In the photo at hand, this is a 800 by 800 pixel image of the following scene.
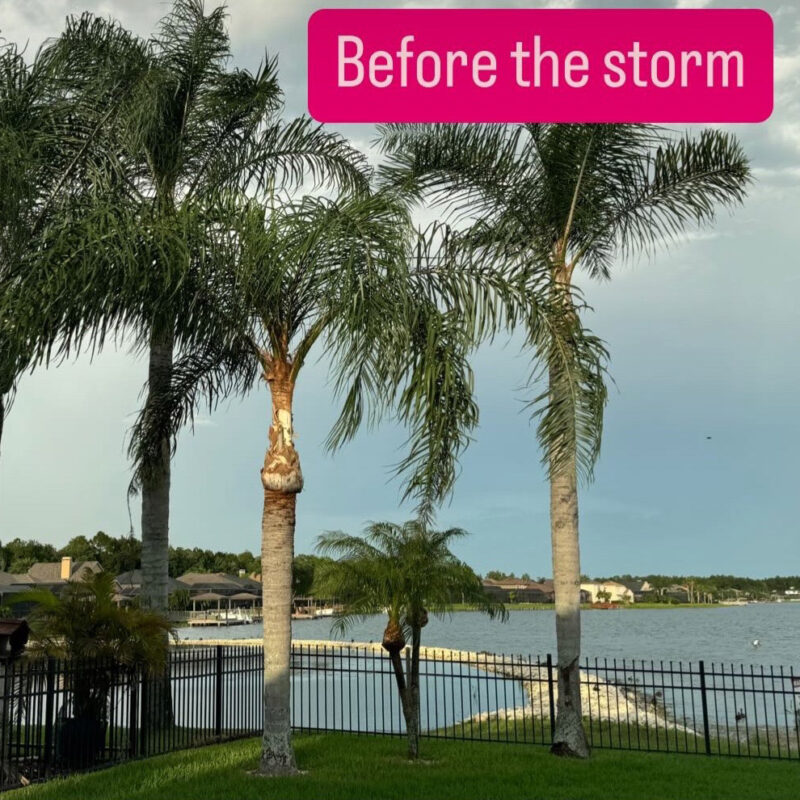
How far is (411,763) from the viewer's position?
41.2 ft

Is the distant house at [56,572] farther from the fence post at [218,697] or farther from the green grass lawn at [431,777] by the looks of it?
the green grass lawn at [431,777]

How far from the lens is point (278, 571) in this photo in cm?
1094

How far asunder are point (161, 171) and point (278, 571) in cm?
708

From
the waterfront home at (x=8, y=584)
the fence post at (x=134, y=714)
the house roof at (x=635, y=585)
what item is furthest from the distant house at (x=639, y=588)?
the fence post at (x=134, y=714)

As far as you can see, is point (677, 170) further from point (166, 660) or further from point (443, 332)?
point (166, 660)

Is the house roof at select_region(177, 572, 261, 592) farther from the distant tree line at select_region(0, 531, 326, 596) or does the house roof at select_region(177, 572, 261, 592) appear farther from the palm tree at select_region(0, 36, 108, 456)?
the palm tree at select_region(0, 36, 108, 456)

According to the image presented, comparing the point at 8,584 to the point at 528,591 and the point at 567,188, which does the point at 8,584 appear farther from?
the point at 528,591

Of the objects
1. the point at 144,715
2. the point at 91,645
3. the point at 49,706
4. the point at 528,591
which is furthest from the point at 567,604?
the point at 528,591

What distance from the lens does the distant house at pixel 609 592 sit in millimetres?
170000

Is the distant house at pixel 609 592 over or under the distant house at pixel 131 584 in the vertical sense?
under

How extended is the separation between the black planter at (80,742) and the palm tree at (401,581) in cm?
343

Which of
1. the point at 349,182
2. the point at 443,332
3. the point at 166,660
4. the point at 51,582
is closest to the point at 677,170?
the point at 349,182

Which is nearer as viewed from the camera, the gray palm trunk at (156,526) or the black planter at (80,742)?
the black planter at (80,742)

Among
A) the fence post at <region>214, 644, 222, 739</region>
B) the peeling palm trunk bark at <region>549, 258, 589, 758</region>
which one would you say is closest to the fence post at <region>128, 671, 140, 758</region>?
the fence post at <region>214, 644, 222, 739</region>
